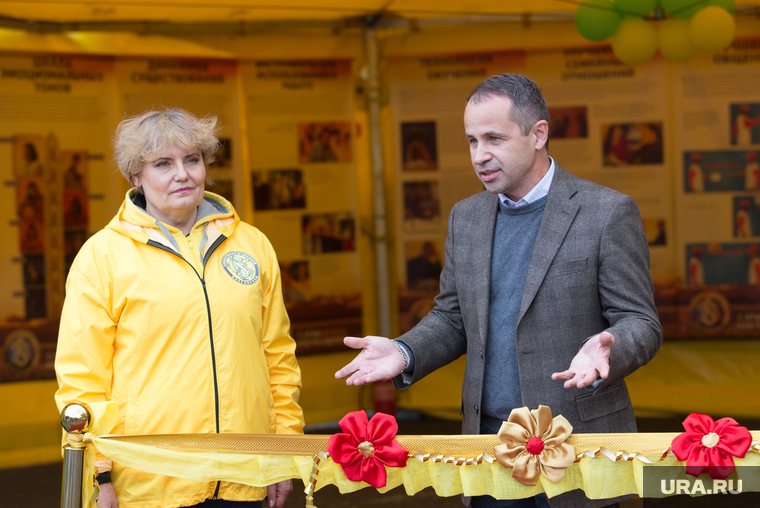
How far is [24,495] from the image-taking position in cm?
465

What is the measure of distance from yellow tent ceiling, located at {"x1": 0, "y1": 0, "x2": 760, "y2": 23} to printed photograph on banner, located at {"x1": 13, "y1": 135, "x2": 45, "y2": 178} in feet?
2.68

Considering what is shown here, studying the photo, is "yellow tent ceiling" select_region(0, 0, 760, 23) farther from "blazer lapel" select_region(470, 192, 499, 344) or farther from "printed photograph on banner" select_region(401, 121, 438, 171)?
"blazer lapel" select_region(470, 192, 499, 344)

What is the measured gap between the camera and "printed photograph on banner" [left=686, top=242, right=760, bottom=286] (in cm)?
582

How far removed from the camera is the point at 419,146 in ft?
19.5

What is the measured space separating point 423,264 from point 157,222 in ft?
12.8

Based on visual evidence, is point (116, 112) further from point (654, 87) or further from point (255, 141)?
point (654, 87)

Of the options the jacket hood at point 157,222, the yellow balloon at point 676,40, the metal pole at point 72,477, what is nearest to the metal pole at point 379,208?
the yellow balloon at point 676,40

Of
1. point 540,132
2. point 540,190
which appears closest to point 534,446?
point 540,190

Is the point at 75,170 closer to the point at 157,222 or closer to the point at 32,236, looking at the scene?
the point at 32,236

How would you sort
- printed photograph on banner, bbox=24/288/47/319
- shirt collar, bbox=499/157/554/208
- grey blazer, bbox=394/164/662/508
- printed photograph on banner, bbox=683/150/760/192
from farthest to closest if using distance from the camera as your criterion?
printed photograph on banner, bbox=683/150/760/192 < printed photograph on banner, bbox=24/288/47/319 < shirt collar, bbox=499/157/554/208 < grey blazer, bbox=394/164/662/508

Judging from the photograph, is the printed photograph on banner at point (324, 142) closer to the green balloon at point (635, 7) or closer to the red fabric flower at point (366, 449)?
the green balloon at point (635, 7)

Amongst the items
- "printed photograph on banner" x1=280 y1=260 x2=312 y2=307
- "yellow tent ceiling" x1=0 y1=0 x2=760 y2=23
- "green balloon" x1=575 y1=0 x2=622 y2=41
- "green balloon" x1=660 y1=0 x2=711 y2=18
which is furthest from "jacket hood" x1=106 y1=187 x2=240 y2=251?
"green balloon" x1=660 y1=0 x2=711 y2=18

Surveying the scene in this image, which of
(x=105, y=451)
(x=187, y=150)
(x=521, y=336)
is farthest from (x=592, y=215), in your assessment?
(x=105, y=451)

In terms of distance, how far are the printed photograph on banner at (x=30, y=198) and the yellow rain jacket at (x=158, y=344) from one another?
325 cm
